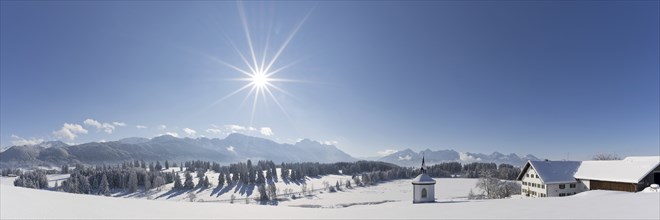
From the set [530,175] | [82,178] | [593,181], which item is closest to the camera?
[593,181]

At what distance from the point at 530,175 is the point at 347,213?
35.7 m

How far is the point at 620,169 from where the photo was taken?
1243 inches

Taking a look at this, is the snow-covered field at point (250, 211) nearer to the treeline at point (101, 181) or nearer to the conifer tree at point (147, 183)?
the treeline at point (101, 181)

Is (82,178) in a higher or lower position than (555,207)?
lower

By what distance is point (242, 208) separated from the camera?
1227cm

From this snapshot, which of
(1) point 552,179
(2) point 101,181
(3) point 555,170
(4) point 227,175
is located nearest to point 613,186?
(1) point 552,179

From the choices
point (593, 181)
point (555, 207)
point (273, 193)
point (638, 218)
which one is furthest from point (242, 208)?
point (273, 193)

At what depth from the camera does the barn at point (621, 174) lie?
2898 centimetres

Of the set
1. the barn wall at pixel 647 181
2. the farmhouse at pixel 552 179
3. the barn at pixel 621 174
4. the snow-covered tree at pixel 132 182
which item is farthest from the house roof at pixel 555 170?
the snow-covered tree at pixel 132 182

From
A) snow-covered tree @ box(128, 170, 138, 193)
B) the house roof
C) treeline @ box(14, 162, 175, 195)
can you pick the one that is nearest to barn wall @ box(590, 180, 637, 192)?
the house roof

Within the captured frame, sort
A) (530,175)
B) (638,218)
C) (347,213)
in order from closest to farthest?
(638,218) → (347,213) → (530,175)

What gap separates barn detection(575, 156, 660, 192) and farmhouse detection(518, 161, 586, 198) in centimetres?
79

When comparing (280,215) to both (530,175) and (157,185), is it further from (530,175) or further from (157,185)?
(157,185)

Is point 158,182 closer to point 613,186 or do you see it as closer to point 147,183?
point 147,183
